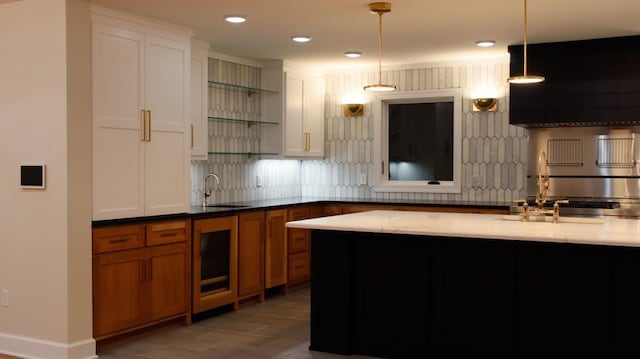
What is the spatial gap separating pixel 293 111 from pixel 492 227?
3.62 metres

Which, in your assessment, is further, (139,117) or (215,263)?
(215,263)

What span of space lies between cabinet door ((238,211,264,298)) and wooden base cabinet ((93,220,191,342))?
73 centimetres

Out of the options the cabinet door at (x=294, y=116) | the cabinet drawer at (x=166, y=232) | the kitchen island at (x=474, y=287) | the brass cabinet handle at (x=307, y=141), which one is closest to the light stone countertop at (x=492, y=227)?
the kitchen island at (x=474, y=287)

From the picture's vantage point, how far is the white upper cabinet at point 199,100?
622 cm

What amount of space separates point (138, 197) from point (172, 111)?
2.52ft

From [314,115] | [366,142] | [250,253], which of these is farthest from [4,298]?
[366,142]

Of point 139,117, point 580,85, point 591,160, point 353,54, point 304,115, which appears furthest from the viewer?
point 304,115

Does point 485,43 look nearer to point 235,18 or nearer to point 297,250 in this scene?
point 235,18

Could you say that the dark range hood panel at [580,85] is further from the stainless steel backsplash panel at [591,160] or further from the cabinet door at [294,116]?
the cabinet door at [294,116]

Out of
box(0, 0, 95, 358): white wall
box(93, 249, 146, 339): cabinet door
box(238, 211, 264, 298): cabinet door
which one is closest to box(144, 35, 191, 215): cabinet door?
box(93, 249, 146, 339): cabinet door

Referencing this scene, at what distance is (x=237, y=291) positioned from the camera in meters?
6.20

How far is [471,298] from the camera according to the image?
4371 mm

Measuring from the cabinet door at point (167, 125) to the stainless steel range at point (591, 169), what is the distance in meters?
2.98

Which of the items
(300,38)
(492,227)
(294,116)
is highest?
(300,38)
